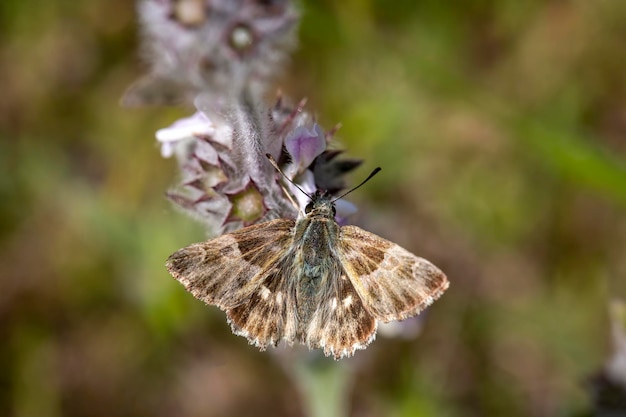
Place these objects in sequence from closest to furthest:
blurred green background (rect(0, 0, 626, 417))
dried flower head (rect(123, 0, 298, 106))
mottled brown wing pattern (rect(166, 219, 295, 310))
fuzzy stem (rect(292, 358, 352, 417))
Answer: mottled brown wing pattern (rect(166, 219, 295, 310))
dried flower head (rect(123, 0, 298, 106))
fuzzy stem (rect(292, 358, 352, 417))
blurred green background (rect(0, 0, 626, 417))

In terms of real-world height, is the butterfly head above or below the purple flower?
below

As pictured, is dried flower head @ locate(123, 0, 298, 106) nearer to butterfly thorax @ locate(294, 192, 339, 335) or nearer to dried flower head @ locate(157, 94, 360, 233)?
dried flower head @ locate(157, 94, 360, 233)

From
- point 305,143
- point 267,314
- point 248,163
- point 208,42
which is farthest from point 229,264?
point 208,42

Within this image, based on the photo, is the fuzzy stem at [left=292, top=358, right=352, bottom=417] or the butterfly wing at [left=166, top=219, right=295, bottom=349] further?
the fuzzy stem at [left=292, top=358, right=352, bottom=417]

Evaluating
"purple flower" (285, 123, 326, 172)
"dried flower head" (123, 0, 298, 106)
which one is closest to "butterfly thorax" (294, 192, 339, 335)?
"purple flower" (285, 123, 326, 172)

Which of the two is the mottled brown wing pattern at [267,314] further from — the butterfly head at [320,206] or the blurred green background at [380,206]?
the blurred green background at [380,206]

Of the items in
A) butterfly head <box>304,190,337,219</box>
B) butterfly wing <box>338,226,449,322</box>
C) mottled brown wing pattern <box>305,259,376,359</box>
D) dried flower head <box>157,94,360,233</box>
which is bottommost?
mottled brown wing pattern <box>305,259,376,359</box>

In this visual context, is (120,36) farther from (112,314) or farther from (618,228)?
(618,228)

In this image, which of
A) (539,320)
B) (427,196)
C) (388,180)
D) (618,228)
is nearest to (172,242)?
(388,180)
